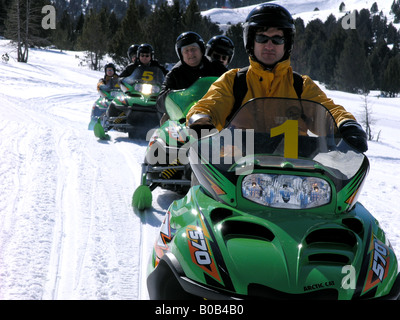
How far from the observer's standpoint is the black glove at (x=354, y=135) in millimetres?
2547

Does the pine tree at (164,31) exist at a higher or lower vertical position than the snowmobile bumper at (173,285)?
higher

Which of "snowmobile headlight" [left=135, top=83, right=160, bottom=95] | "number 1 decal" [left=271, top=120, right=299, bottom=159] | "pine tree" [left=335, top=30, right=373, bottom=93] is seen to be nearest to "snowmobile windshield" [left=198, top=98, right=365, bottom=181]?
"number 1 decal" [left=271, top=120, right=299, bottom=159]

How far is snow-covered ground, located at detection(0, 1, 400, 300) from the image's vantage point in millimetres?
2887

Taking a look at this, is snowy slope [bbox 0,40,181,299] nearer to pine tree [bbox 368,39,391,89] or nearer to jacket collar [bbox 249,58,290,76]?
jacket collar [bbox 249,58,290,76]

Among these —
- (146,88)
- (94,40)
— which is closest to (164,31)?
(94,40)

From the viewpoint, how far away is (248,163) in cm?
232

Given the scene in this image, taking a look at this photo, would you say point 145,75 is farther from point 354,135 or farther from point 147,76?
point 354,135

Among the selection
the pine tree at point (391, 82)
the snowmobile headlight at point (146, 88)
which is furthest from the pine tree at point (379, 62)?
the snowmobile headlight at point (146, 88)

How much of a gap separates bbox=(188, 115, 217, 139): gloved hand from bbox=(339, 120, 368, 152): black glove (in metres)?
0.79

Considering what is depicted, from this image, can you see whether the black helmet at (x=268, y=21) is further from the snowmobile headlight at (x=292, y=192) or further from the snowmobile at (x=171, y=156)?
the snowmobile at (x=171, y=156)

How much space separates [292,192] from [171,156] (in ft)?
8.56

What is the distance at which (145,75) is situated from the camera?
9.28 m
